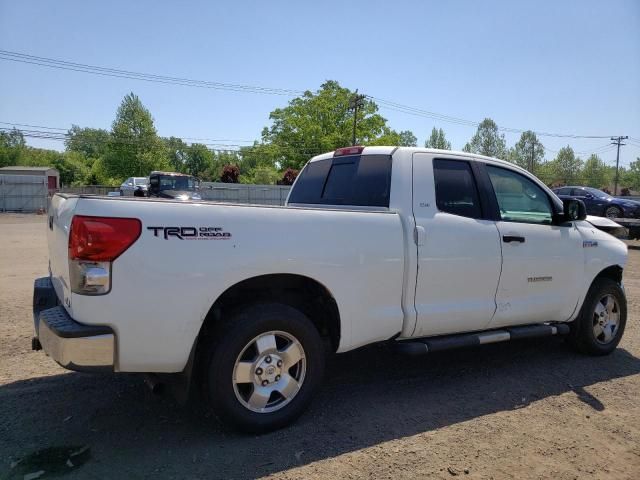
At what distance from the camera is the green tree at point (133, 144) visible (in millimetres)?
54500

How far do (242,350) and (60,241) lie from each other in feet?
4.45

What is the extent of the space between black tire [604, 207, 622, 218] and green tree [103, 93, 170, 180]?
46.2 m

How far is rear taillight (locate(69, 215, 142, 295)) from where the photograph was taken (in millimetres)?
2717

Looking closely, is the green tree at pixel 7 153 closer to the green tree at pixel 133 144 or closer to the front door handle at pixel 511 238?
the green tree at pixel 133 144

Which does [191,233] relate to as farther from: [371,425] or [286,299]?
[371,425]

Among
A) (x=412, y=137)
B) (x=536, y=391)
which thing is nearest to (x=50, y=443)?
(x=536, y=391)

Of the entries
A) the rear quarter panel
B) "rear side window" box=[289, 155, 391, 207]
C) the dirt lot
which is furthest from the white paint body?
the dirt lot

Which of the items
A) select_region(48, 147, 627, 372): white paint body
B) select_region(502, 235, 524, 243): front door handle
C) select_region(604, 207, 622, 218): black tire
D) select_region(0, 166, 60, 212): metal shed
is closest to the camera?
select_region(48, 147, 627, 372): white paint body

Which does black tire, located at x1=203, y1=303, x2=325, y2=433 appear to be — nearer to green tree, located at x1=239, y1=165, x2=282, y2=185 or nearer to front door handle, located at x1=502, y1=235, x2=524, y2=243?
front door handle, located at x1=502, y1=235, x2=524, y2=243

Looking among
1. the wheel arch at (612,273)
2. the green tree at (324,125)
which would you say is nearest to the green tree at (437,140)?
the green tree at (324,125)

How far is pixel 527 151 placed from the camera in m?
97.3

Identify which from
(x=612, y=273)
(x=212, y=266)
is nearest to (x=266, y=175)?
(x=612, y=273)

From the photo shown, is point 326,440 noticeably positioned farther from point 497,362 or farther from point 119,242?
point 497,362

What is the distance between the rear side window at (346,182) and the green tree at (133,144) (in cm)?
5342
